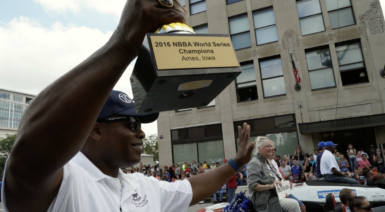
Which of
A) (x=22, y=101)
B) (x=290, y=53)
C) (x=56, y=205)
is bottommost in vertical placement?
(x=56, y=205)

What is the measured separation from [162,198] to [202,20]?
63.4ft

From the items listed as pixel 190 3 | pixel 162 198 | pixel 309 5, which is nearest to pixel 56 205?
pixel 162 198

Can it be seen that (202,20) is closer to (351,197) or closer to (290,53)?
(290,53)

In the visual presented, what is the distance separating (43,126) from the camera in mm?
791

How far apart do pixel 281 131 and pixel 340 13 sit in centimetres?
808

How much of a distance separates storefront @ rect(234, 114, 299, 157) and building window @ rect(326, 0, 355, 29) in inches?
249

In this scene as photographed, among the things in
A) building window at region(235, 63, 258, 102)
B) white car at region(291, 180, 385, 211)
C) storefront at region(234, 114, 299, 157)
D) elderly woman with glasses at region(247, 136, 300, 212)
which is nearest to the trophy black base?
elderly woman with glasses at region(247, 136, 300, 212)

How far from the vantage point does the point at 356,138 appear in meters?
15.2

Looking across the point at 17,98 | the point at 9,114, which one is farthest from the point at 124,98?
the point at 17,98

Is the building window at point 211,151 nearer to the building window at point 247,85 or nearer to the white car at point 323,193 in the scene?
the building window at point 247,85

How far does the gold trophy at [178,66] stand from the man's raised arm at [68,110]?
0.15 m

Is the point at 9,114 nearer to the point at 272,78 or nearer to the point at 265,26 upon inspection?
the point at 265,26

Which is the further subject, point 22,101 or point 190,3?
point 22,101

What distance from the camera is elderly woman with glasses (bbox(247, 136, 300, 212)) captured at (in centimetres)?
435
